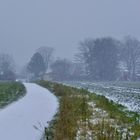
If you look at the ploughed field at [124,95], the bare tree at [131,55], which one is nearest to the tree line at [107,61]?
the bare tree at [131,55]

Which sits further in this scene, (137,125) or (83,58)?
(83,58)

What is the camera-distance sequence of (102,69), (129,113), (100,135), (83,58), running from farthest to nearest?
(83,58) → (102,69) → (129,113) → (100,135)

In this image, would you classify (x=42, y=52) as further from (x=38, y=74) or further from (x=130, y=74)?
(x=130, y=74)

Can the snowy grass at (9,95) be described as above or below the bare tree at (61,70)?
below

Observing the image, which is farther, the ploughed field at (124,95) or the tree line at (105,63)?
the tree line at (105,63)

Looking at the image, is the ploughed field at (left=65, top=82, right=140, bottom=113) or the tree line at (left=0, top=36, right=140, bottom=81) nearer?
the ploughed field at (left=65, top=82, right=140, bottom=113)

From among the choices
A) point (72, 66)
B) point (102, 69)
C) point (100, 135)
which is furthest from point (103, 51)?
point (100, 135)

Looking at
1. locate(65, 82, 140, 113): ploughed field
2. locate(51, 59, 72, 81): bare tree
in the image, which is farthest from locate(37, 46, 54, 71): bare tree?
locate(65, 82, 140, 113): ploughed field

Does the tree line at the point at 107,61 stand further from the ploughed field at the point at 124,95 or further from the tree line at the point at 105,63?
the ploughed field at the point at 124,95

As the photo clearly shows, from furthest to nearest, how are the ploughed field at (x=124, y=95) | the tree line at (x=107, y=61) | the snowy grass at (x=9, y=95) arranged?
the tree line at (x=107, y=61)
the snowy grass at (x=9, y=95)
the ploughed field at (x=124, y=95)

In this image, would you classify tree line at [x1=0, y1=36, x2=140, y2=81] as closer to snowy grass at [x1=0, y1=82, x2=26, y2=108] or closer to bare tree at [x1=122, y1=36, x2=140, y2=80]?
bare tree at [x1=122, y1=36, x2=140, y2=80]

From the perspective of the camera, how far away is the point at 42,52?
528ft

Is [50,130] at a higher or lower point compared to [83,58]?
lower

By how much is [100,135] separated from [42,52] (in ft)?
497
